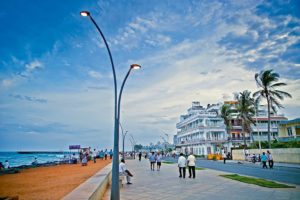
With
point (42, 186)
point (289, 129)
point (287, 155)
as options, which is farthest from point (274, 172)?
point (289, 129)

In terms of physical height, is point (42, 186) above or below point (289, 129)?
below

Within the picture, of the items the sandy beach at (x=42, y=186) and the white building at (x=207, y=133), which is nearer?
the sandy beach at (x=42, y=186)

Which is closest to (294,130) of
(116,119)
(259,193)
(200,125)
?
(200,125)

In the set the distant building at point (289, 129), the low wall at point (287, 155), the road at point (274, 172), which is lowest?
the road at point (274, 172)

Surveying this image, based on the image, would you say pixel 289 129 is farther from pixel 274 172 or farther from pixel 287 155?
pixel 274 172

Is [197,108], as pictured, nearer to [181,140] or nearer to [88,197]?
[181,140]

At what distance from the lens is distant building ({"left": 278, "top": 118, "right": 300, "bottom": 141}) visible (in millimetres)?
41800

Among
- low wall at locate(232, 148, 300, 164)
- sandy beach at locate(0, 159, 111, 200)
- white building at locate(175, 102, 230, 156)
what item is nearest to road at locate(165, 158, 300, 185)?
low wall at locate(232, 148, 300, 164)

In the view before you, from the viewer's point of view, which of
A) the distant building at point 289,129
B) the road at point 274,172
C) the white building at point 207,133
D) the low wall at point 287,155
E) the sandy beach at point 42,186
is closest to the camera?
the sandy beach at point 42,186

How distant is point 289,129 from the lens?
4438 cm

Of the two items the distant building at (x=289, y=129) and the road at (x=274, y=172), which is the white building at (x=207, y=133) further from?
the road at (x=274, y=172)

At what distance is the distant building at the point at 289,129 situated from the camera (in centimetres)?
4180

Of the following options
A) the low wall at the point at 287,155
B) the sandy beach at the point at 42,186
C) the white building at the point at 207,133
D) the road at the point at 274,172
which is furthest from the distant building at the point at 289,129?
the sandy beach at the point at 42,186

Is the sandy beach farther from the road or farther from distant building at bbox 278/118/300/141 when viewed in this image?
distant building at bbox 278/118/300/141
